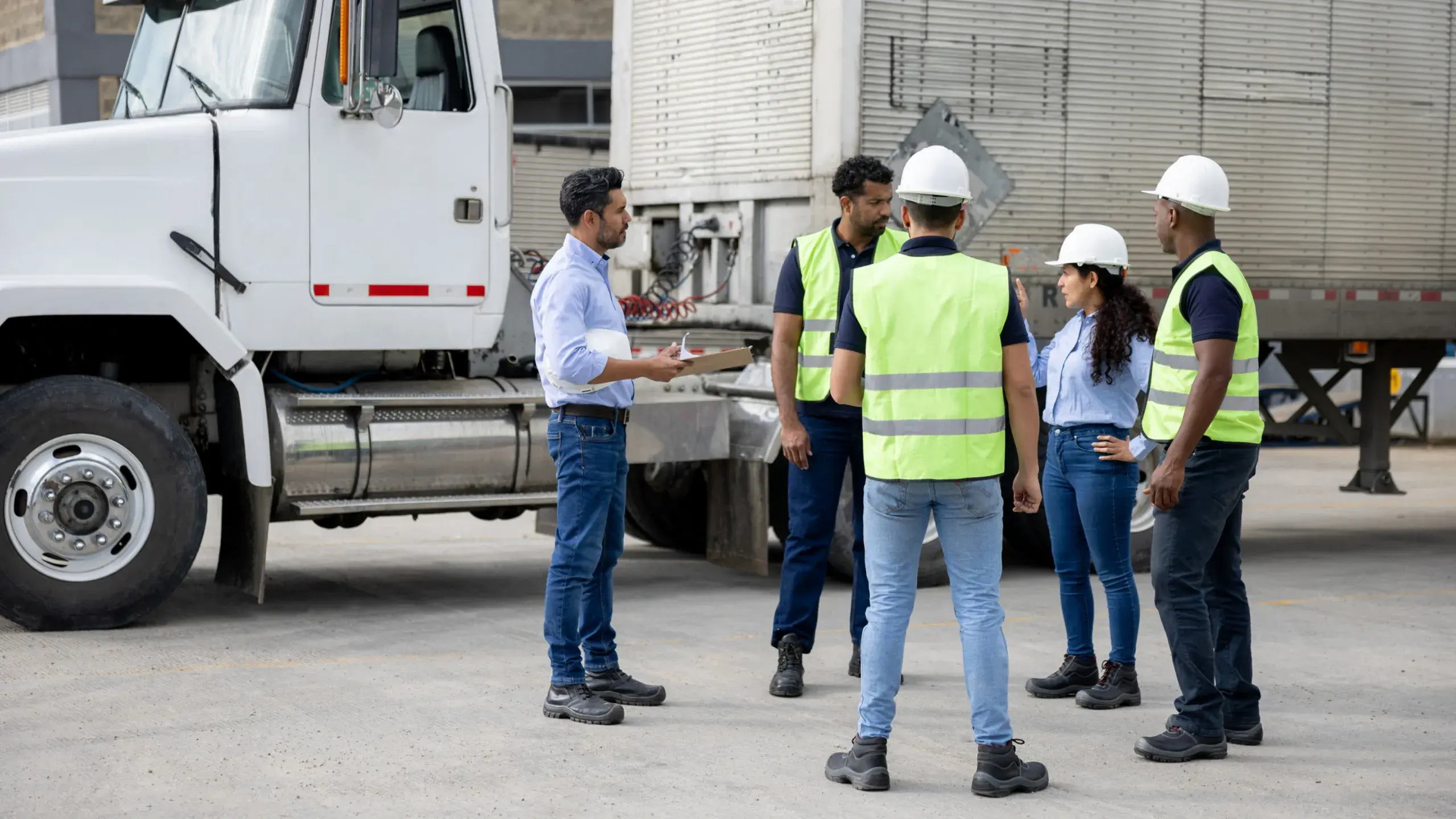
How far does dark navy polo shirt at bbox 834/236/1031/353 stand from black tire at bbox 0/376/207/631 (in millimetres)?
3656

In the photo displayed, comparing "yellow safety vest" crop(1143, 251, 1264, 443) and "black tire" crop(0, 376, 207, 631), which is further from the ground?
"yellow safety vest" crop(1143, 251, 1264, 443)

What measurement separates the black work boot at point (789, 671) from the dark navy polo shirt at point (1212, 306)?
78.8 inches

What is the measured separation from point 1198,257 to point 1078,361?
44.1 inches

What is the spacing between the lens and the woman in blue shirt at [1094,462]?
250 inches

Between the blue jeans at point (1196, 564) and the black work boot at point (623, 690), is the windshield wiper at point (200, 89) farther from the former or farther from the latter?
the blue jeans at point (1196, 564)

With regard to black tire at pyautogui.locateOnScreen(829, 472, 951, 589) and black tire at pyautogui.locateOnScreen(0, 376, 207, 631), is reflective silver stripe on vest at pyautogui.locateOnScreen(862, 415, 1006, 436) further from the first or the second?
black tire at pyautogui.locateOnScreen(0, 376, 207, 631)

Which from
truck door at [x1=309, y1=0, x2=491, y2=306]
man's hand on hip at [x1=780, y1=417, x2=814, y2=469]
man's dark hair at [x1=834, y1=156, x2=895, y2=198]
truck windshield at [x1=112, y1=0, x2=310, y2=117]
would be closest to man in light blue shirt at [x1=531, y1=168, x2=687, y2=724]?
man's hand on hip at [x1=780, y1=417, x2=814, y2=469]

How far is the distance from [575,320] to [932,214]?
4.65 feet

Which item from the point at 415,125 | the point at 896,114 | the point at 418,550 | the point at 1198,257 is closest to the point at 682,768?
the point at 1198,257

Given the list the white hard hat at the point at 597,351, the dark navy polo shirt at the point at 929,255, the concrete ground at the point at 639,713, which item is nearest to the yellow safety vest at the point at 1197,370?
the dark navy polo shirt at the point at 929,255

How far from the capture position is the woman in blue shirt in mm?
6348

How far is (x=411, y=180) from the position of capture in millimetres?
7949

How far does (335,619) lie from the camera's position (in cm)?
801

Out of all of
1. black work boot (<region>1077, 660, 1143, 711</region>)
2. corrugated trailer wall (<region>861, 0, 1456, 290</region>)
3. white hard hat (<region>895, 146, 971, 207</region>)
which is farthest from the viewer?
corrugated trailer wall (<region>861, 0, 1456, 290</region>)
